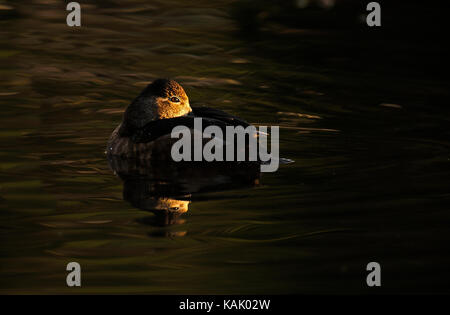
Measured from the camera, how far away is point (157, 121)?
31.8ft

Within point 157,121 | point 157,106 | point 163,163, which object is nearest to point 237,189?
point 163,163

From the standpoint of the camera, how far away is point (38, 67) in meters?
14.8

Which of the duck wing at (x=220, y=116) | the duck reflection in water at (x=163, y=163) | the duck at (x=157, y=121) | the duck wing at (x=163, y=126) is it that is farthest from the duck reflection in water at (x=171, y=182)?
the duck wing at (x=220, y=116)

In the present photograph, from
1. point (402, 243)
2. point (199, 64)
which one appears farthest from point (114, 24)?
point (402, 243)

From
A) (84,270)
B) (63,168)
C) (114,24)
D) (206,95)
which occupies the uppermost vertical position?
(114,24)

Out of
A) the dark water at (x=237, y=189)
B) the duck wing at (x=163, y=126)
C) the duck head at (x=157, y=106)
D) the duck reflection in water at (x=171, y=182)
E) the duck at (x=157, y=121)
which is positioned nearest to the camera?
the dark water at (x=237, y=189)

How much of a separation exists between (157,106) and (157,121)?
51 cm

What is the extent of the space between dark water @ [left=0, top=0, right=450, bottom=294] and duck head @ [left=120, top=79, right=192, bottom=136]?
21.9 inches

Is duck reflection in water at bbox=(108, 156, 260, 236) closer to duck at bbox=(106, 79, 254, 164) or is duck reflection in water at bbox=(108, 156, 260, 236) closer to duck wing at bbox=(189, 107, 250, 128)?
duck at bbox=(106, 79, 254, 164)

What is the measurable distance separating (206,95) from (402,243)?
660 centimetres

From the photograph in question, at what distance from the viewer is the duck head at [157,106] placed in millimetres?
10086

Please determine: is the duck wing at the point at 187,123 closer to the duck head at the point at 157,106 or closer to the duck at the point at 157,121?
the duck at the point at 157,121

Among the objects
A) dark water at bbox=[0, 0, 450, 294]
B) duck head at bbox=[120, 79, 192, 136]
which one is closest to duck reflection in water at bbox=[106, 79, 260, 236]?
duck head at bbox=[120, 79, 192, 136]

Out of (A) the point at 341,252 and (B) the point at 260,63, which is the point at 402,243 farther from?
(B) the point at 260,63
